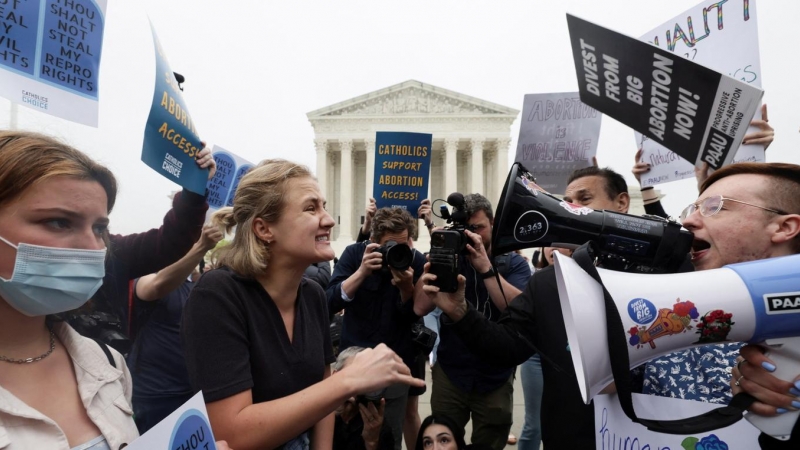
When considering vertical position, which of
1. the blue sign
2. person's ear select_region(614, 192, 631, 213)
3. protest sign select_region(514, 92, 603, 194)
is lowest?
the blue sign

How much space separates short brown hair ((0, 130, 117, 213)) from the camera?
109 centimetres

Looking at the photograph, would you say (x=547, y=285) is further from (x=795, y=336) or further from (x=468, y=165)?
(x=468, y=165)

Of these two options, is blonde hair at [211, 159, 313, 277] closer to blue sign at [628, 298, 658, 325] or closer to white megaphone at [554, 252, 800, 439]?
white megaphone at [554, 252, 800, 439]

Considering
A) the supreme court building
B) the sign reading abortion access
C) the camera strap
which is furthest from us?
the supreme court building

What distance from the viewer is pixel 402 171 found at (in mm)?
4723

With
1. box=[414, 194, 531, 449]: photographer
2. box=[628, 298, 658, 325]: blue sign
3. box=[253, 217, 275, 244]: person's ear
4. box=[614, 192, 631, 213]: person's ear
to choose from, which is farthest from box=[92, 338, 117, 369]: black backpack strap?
box=[614, 192, 631, 213]: person's ear

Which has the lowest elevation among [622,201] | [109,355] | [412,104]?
[109,355]

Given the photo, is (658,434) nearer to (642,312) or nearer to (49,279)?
(642,312)

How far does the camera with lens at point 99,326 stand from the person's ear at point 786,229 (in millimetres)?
2208

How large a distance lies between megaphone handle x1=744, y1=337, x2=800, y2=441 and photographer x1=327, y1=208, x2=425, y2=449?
7.47 feet

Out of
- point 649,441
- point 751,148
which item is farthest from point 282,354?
point 751,148

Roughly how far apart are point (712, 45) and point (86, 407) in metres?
3.89

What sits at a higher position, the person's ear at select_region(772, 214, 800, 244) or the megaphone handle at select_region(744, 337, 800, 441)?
the person's ear at select_region(772, 214, 800, 244)

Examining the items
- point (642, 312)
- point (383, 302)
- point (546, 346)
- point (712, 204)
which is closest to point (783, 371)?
point (642, 312)
